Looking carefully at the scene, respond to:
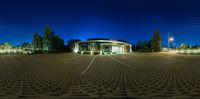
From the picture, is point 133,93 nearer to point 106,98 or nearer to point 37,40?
point 106,98

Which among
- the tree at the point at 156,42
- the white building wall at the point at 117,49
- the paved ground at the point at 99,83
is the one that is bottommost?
the paved ground at the point at 99,83

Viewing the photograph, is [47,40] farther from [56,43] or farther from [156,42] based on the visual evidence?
[156,42]

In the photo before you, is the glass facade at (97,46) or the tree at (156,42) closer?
the glass facade at (97,46)

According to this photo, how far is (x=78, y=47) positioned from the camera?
6191 cm

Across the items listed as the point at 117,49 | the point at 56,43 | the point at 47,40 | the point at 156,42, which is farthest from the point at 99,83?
the point at 56,43

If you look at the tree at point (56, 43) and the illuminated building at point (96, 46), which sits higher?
the tree at point (56, 43)

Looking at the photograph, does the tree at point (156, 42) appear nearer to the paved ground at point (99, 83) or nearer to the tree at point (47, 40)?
the tree at point (47, 40)

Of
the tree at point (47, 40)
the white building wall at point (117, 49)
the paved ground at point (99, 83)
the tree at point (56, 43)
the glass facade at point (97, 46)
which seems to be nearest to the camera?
the paved ground at point (99, 83)

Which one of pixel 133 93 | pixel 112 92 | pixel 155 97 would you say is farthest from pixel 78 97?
pixel 155 97

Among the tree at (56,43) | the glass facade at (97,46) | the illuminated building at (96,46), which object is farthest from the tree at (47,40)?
the glass facade at (97,46)

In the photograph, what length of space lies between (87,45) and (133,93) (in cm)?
5366

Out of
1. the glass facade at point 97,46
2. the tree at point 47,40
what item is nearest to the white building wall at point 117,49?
the glass facade at point 97,46

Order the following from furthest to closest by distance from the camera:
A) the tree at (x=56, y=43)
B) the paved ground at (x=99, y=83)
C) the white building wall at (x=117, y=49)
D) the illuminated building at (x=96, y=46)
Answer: the tree at (x=56, y=43), the white building wall at (x=117, y=49), the illuminated building at (x=96, y=46), the paved ground at (x=99, y=83)

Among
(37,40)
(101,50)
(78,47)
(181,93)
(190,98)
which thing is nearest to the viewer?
(190,98)
